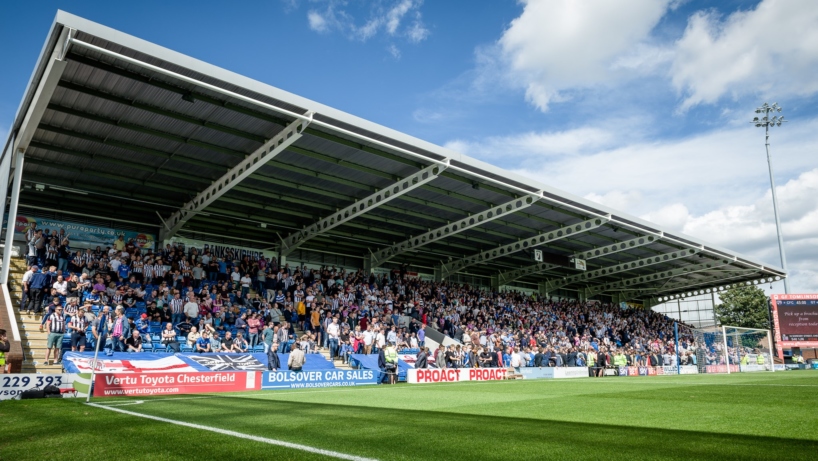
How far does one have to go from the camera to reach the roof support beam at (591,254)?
34.1 meters

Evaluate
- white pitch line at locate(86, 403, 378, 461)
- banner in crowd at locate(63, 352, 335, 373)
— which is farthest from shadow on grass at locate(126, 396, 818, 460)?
banner in crowd at locate(63, 352, 335, 373)

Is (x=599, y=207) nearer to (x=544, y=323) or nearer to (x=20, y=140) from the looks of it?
(x=544, y=323)

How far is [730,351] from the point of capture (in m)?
33.3

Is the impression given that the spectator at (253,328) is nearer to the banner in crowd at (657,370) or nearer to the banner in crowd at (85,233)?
the banner in crowd at (85,233)

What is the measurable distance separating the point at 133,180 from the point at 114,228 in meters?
4.99

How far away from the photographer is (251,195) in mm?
24922

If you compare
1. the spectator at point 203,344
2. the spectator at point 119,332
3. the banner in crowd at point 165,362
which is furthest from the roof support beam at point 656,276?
the spectator at point 119,332

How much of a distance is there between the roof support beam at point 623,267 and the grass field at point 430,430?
1186 inches

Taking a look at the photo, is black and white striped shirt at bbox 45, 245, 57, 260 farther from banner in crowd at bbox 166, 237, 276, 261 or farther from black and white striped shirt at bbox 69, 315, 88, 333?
banner in crowd at bbox 166, 237, 276, 261

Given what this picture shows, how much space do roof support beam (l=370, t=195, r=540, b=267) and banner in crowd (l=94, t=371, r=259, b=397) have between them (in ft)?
50.2

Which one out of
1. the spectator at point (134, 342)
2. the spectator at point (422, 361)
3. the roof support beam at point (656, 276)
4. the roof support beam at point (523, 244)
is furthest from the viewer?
the roof support beam at point (656, 276)

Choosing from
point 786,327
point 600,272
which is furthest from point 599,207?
point 786,327

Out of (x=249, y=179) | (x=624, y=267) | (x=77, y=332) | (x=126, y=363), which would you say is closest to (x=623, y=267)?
(x=624, y=267)

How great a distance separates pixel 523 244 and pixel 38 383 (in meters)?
27.0
